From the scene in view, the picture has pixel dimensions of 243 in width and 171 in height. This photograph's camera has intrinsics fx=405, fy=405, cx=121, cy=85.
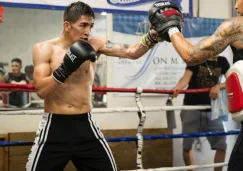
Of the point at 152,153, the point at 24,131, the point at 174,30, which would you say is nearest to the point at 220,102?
the point at 152,153

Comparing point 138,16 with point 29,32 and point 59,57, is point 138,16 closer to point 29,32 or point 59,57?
point 29,32

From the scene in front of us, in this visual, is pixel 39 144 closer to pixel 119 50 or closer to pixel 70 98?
pixel 70 98

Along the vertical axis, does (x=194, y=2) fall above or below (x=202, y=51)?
above

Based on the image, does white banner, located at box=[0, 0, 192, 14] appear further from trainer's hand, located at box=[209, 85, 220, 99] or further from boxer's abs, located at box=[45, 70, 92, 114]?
boxer's abs, located at box=[45, 70, 92, 114]

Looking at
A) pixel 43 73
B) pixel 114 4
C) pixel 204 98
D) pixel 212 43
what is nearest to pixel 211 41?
pixel 212 43

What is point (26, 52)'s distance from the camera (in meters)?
3.32

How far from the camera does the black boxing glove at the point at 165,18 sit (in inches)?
67.9

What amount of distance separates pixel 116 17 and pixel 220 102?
1266 mm

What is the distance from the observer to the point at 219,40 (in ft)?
5.32

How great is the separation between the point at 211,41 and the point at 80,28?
0.67 meters

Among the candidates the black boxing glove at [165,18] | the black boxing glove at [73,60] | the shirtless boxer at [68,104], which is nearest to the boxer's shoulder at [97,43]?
the shirtless boxer at [68,104]

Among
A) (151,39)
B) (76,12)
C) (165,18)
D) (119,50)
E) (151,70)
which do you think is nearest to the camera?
(165,18)

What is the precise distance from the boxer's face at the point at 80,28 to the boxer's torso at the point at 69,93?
9 cm

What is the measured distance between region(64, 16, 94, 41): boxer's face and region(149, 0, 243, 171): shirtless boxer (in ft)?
1.17
